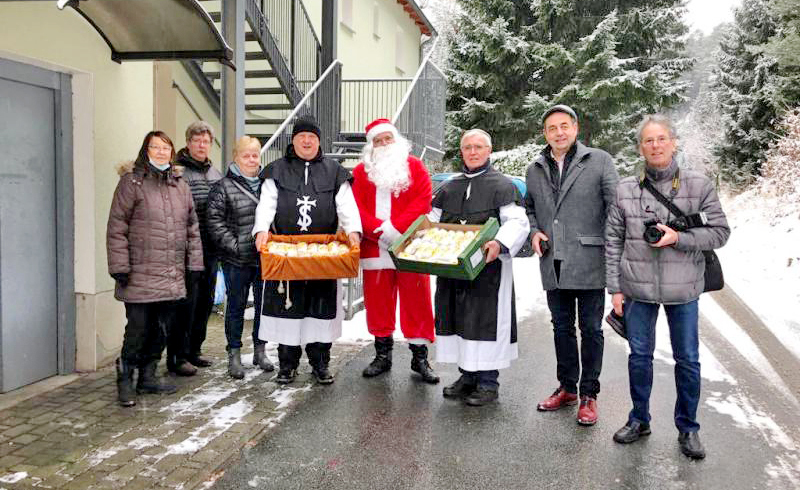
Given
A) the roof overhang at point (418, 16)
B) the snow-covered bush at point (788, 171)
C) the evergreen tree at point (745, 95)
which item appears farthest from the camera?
the evergreen tree at point (745, 95)

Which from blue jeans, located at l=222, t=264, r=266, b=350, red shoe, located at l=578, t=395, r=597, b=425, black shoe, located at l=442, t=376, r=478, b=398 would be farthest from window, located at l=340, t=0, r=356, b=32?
red shoe, located at l=578, t=395, r=597, b=425

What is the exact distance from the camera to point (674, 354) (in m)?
3.90

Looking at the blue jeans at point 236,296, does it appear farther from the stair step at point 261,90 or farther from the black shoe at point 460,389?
the stair step at point 261,90

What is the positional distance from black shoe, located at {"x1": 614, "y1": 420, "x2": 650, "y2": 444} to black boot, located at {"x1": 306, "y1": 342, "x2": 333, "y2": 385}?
217 centimetres

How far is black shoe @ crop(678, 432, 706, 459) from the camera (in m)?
3.77

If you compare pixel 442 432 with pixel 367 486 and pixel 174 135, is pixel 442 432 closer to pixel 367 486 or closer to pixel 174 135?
pixel 367 486

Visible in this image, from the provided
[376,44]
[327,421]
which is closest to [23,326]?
[327,421]

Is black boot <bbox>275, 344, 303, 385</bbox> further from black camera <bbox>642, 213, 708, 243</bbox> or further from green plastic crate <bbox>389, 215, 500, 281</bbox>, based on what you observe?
black camera <bbox>642, 213, 708, 243</bbox>

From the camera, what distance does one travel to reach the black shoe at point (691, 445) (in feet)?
12.4

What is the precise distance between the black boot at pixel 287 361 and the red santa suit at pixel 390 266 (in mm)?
628

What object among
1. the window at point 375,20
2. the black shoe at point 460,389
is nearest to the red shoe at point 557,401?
the black shoe at point 460,389

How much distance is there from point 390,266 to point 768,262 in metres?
9.60

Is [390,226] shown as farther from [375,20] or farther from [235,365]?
[375,20]

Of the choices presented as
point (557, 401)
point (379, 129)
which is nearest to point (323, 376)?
point (557, 401)
